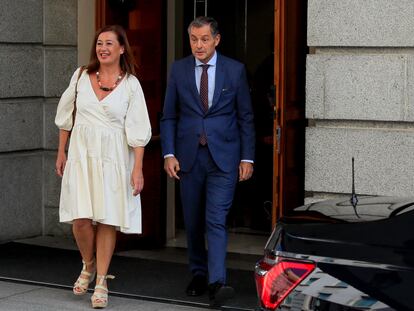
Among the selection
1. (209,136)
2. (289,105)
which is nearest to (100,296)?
(209,136)

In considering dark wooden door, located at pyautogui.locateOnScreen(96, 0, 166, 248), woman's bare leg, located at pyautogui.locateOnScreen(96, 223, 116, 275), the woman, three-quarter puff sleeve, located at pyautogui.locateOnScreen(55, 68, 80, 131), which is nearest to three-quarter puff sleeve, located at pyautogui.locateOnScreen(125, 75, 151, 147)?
the woman

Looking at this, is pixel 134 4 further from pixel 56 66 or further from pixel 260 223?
pixel 260 223

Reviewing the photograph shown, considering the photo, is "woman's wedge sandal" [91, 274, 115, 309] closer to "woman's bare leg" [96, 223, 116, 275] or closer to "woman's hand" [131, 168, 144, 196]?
"woman's bare leg" [96, 223, 116, 275]

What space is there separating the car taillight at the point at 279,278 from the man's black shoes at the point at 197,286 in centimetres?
349

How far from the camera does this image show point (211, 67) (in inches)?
313

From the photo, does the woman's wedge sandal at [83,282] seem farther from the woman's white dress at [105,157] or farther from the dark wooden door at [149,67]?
the dark wooden door at [149,67]

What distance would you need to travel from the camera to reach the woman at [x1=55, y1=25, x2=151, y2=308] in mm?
7652

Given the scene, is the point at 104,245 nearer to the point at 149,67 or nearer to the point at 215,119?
the point at 215,119

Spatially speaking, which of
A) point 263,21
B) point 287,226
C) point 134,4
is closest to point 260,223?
point 263,21

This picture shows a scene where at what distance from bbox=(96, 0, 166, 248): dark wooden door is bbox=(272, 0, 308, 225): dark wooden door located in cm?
148

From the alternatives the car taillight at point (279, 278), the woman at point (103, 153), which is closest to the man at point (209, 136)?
the woman at point (103, 153)

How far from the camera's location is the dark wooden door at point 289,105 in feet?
28.8

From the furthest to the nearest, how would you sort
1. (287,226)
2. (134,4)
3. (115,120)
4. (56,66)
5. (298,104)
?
(56,66) < (134,4) < (298,104) < (115,120) < (287,226)

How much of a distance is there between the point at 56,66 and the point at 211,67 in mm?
3149
